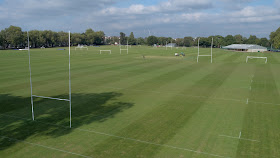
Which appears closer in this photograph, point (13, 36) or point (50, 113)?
point (50, 113)

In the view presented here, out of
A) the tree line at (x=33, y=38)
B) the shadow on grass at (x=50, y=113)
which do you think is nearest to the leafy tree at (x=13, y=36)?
the tree line at (x=33, y=38)

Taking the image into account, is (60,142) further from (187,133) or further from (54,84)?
(54,84)

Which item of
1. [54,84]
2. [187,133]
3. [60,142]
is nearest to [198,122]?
[187,133]

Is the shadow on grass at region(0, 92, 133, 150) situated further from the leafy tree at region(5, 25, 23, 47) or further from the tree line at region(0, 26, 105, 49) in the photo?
A: the leafy tree at region(5, 25, 23, 47)

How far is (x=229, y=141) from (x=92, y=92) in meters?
16.1

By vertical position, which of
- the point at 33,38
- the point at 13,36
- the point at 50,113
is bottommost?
the point at 50,113

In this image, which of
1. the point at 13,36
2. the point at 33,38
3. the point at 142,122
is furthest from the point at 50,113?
the point at 33,38

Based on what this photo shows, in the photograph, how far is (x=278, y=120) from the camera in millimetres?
17484

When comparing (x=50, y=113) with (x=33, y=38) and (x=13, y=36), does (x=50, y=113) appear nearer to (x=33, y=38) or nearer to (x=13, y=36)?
(x=13, y=36)

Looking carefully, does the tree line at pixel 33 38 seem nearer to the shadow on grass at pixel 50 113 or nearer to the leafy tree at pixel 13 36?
the leafy tree at pixel 13 36

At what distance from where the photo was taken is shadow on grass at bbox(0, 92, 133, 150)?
1491cm

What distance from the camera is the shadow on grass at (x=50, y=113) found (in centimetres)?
1491

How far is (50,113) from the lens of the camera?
18391mm

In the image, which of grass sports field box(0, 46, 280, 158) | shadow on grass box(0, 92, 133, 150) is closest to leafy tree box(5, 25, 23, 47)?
grass sports field box(0, 46, 280, 158)
